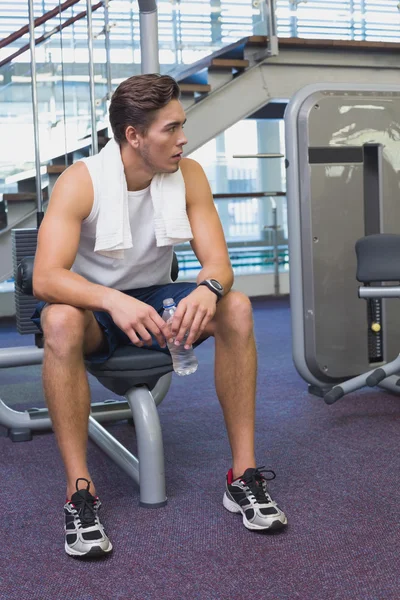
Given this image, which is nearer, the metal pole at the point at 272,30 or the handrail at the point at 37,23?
the handrail at the point at 37,23

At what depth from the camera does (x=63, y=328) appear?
167 centimetres

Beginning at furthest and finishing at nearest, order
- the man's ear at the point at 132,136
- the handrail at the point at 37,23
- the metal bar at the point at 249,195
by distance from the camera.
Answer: the metal bar at the point at 249,195 → the handrail at the point at 37,23 → the man's ear at the point at 132,136

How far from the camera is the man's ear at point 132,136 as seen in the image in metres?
1.84

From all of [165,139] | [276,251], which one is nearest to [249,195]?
[276,251]

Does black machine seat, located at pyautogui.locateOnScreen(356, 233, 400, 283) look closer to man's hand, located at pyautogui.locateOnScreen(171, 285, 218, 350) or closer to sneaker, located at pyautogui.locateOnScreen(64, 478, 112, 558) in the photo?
man's hand, located at pyautogui.locateOnScreen(171, 285, 218, 350)

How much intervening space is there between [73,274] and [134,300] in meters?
0.16

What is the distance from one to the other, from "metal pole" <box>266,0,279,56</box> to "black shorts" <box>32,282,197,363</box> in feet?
9.66

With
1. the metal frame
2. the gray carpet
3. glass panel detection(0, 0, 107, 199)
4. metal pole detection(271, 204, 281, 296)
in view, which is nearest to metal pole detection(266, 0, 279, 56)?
glass panel detection(0, 0, 107, 199)

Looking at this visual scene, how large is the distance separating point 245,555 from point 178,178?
890 mm

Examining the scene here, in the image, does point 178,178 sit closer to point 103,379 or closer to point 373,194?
point 103,379

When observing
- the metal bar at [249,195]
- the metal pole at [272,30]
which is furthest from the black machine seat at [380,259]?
the metal bar at [249,195]

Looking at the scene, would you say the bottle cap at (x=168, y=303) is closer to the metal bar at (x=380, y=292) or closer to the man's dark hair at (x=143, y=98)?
the man's dark hair at (x=143, y=98)

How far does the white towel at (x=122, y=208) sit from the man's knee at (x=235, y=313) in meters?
0.20

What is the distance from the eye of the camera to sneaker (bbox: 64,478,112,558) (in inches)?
60.2
